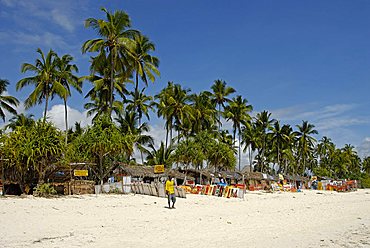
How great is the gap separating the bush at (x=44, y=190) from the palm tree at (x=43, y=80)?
13.2m

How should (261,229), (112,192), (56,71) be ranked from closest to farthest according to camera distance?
(261,229) → (112,192) → (56,71)

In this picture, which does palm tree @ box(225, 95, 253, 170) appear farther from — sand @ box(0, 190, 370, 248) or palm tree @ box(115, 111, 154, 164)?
sand @ box(0, 190, 370, 248)

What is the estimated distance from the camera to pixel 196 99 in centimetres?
4766

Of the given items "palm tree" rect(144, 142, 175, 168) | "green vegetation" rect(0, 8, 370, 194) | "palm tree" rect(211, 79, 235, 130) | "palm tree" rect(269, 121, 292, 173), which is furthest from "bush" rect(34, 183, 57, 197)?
"palm tree" rect(269, 121, 292, 173)

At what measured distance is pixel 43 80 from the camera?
1276 inches

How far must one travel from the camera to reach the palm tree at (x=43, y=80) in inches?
1270

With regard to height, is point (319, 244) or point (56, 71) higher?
point (56, 71)

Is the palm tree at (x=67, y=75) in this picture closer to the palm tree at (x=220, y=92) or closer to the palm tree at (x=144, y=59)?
the palm tree at (x=144, y=59)

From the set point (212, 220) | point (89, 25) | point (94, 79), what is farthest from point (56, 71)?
point (212, 220)

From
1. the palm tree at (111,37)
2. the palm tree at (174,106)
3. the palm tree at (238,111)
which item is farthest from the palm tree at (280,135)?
the palm tree at (111,37)

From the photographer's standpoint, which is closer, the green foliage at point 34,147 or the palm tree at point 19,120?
the green foliage at point 34,147

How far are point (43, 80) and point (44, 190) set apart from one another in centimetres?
1465

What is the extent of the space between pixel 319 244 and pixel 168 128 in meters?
35.5

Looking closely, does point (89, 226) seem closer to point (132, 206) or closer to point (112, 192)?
point (132, 206)
